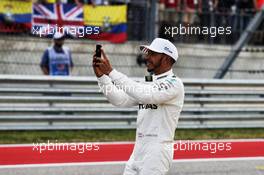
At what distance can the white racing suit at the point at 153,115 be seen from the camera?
5.22 m

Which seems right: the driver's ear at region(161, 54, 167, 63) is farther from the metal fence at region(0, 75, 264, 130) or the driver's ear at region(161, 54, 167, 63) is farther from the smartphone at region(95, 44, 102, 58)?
the metal fence at region(0, 75, 264, 130)

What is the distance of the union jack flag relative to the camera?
1246 centimetres

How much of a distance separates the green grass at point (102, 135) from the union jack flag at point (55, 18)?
2.02m

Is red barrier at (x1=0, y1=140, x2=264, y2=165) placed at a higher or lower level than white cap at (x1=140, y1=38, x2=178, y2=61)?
lower

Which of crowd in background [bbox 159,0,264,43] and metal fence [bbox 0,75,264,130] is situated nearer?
metal fence [bbox 0,75,264,130]

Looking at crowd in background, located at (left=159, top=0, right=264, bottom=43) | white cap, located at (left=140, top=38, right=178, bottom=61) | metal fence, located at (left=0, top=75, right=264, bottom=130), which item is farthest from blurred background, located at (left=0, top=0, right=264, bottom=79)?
white cap, located at (left=140, top=38, right=178, bottom=61)

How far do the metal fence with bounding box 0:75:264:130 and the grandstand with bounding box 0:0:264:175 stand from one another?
0.02 meters

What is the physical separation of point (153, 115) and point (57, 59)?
7336mm

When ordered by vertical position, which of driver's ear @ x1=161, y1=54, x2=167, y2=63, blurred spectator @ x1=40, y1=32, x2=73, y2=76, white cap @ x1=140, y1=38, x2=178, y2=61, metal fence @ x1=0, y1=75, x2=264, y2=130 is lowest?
metal fence @ x1=0, y1=75, x2=264, y2=130

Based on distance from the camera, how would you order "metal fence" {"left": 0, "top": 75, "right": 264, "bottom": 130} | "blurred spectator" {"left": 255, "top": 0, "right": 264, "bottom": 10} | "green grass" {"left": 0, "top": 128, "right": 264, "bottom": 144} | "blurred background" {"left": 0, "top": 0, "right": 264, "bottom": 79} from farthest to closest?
"blurred spectator" {"left": 255, "top": 0, "right": 264, "bottom": 10} → "blurred background" {"left": 0, "top": 0, "right": 264, "bottom": 79} → "metal fence" {"left": 0, "top": 75, "right": 264, "bottom": 130} → "green grass" {"left": 0, "top": 128, "right": 264, "bottom": 144}

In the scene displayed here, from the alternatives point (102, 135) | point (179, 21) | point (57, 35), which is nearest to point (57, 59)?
point (57, 35)

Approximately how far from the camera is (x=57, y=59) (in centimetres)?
1252

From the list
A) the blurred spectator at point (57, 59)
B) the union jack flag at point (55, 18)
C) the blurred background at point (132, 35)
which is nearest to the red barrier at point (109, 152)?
the blurred spectator at point (57, 59)

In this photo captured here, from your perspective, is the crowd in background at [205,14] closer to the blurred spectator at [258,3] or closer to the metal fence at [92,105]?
→ the blurred spectator at [258,3]
